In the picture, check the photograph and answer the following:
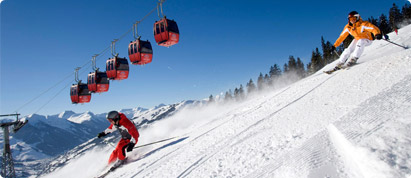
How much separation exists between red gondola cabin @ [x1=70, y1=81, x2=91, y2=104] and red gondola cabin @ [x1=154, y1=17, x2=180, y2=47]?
559 inches

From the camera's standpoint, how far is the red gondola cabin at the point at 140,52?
16.4 m

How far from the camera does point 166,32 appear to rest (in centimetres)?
1399

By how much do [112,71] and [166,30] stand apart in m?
8.35

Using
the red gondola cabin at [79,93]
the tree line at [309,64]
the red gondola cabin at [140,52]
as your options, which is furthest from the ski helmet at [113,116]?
the tree line at [309,64]

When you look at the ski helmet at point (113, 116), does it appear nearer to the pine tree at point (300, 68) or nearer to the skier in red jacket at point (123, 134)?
the skier in red jacket at point (123, 134)

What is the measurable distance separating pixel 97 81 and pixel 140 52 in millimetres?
7978

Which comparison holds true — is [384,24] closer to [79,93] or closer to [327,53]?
[327,53]

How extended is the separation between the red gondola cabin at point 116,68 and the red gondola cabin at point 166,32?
257 inches

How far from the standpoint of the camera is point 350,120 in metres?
3.57

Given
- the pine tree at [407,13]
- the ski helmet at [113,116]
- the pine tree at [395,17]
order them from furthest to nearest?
the pine tree at [395,17], the pine tree at [407,13], the ski helmet at [113,116]

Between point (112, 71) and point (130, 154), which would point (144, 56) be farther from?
point (130, 154)

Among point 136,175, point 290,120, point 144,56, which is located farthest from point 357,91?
point 144,56

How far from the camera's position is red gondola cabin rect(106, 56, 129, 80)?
739 inches

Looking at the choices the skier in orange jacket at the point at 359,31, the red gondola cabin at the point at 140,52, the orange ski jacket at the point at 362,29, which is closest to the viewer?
the orange ski jacket at the point at 362,29
